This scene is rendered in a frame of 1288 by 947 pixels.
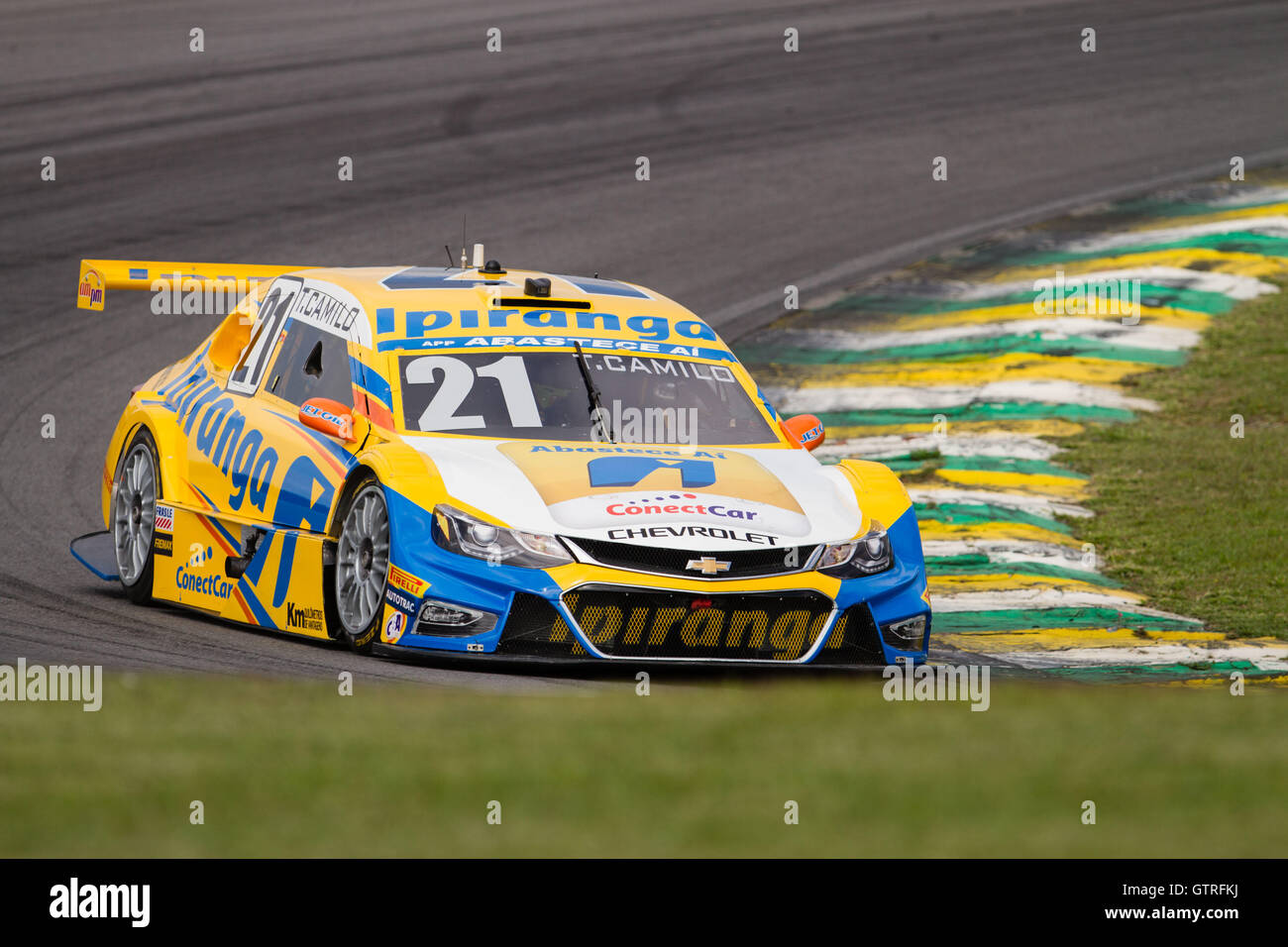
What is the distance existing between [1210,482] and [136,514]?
19.1ft

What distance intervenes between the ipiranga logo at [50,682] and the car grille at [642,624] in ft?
4.88

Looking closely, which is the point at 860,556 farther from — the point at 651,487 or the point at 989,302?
the point at 989,302

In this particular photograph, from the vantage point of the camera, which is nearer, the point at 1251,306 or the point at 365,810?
the point at 365,810

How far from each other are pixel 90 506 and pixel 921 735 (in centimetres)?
698

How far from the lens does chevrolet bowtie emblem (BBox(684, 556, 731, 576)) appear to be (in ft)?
25.0

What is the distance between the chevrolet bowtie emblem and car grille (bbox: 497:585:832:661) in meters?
0.09

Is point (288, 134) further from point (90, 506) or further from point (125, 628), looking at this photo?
point (125, 628)

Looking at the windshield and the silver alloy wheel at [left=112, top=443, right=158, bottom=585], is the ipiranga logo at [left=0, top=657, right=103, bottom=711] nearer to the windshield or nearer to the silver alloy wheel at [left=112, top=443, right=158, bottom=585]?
the windshield

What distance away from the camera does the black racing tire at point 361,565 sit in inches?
312

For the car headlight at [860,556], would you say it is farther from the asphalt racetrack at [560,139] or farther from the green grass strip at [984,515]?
the asphalt racetrack at [560,139]

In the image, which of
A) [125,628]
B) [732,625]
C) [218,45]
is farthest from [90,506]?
[218,45]

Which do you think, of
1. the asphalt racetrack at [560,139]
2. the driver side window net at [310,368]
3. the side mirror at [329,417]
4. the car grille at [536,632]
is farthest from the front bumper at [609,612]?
the asphalt racetrack at [560,139]

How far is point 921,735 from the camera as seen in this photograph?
18.2 ft

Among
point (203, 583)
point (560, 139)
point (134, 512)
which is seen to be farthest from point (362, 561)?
point (560, 139)
